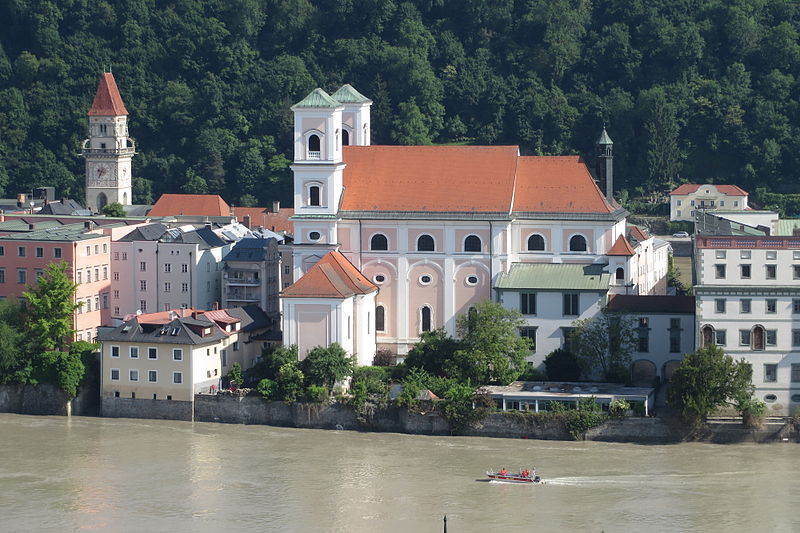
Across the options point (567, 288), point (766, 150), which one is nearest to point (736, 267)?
point (567, 288)

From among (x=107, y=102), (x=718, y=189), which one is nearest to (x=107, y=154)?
(x=107, y=102)

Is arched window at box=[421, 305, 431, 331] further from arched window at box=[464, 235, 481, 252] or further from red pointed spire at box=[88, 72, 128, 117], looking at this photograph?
red pointed spire at box=[88, 72, 128, 117]

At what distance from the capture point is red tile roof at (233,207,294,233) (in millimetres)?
93375

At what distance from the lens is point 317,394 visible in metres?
64.7

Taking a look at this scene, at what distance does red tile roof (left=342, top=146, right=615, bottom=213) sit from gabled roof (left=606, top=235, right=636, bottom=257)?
1.09 m

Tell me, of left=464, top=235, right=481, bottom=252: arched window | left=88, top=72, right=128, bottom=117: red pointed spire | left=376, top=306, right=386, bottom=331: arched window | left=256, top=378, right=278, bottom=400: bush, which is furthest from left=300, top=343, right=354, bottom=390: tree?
left=88, top=72, right=128, bottom=117: red pointed spire

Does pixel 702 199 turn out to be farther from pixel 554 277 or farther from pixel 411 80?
pixel 554 277

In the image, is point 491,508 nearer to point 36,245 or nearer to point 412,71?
point 36,245

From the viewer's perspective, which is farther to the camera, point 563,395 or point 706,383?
point 563,395

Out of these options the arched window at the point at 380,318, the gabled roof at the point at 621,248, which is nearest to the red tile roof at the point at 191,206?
the arched window at the point at 380,318

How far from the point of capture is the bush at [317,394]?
64625 mm

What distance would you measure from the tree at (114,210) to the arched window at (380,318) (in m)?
20.5

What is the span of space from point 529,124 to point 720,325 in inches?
1968

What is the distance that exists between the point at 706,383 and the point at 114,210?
A: 115 feet
